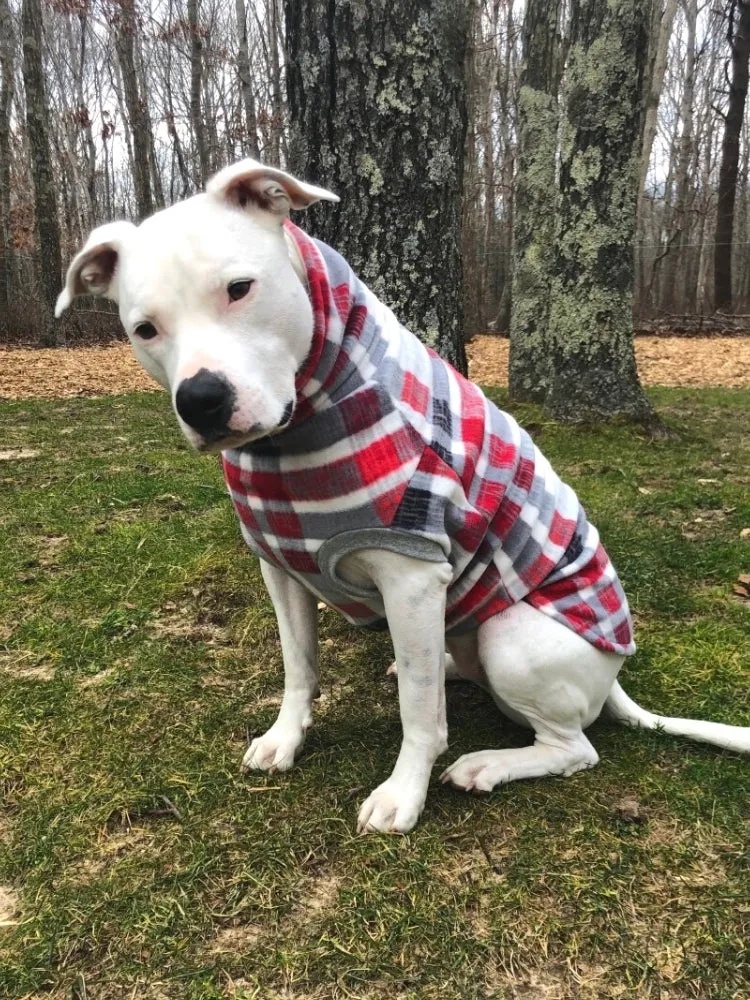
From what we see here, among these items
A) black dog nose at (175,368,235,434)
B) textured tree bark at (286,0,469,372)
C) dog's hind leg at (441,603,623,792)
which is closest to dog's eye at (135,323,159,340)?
black dog nose at (175,368,235,434)

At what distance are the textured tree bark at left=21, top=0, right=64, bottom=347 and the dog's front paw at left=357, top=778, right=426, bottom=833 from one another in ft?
49.5

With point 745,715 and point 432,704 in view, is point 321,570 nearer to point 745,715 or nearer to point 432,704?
point 432,704

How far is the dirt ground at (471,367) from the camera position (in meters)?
11.5

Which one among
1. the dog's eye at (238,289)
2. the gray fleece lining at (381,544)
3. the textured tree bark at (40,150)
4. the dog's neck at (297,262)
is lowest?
the gray fleece lining at (381,544)

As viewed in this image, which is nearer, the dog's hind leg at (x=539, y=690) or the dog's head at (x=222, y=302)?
the dog's head at (x=222, y=302)

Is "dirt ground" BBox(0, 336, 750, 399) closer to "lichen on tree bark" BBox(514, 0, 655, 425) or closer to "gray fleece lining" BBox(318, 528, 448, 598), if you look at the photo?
"lichen on tree bark" BBox(514, 0, 655, 425)

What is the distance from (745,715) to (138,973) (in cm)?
207

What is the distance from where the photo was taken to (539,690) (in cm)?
229

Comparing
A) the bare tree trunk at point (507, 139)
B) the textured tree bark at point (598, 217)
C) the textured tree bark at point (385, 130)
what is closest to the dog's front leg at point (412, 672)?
the textured tree bark at point (385, 130)

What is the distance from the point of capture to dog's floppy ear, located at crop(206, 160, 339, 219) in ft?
6.10

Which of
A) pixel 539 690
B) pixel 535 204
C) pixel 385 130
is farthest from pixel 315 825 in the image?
pixel 535 204

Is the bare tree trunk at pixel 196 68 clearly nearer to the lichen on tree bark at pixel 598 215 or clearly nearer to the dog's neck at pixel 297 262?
the lichen on tree bark at pixel 598 215

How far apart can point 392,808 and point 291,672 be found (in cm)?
56

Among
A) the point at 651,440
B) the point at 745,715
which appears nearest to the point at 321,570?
the point at 745,715
